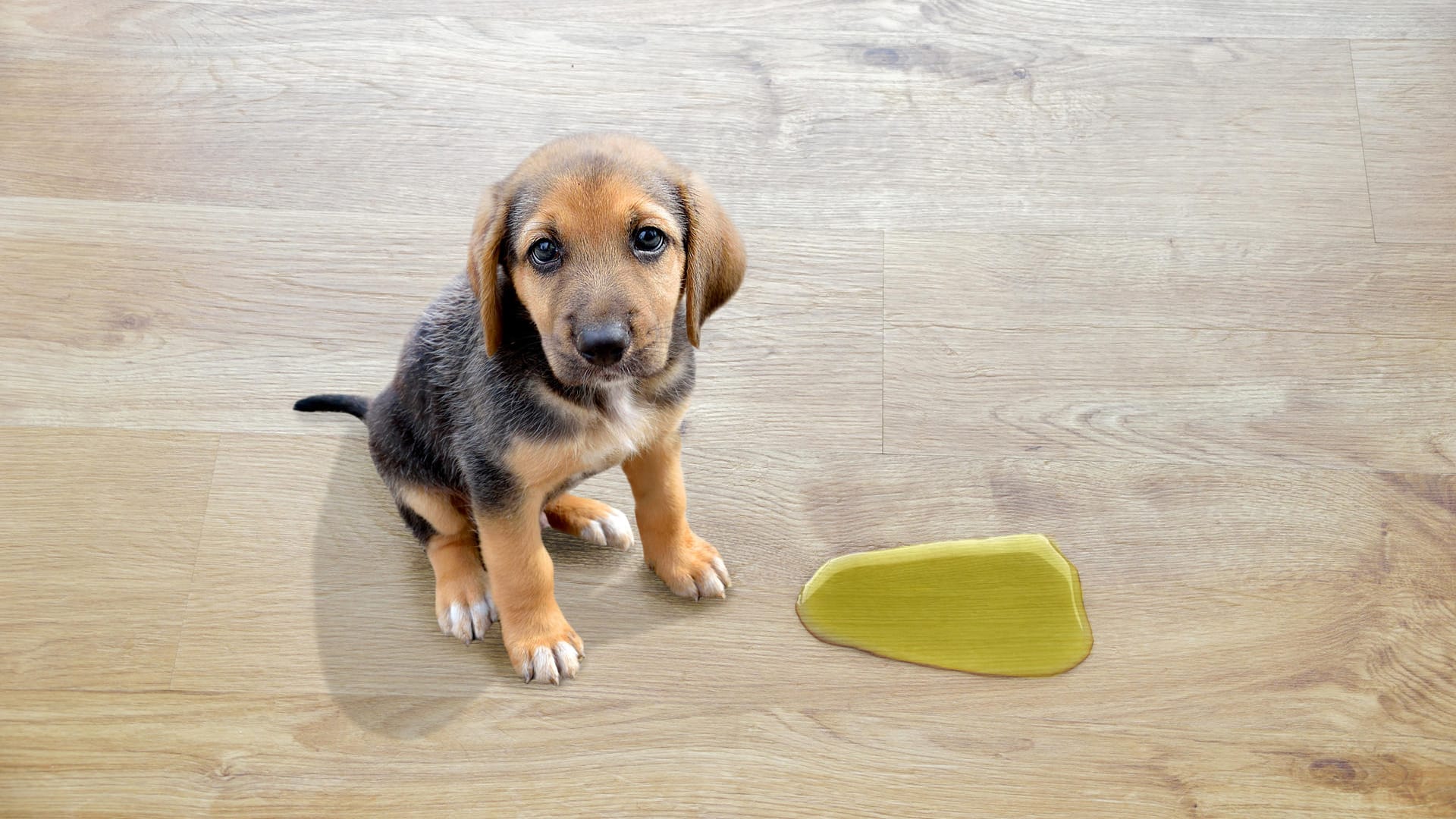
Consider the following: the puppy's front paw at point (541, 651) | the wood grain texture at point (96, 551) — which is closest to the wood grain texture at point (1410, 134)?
the puppy's front paw at point (541, 651)

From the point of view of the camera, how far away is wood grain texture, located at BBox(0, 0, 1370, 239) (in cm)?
387

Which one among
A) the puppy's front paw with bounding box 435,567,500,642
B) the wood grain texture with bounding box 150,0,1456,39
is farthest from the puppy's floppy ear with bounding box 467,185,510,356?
the wood grain texture with bounding box 150,0,1456,39

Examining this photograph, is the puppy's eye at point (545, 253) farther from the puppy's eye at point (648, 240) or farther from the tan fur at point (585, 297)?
the puppy's eye at point (648, 240)

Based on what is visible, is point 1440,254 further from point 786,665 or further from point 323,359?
point 323,359

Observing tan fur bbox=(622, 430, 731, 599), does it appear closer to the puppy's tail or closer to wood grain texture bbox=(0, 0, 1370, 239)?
the puppy's tail

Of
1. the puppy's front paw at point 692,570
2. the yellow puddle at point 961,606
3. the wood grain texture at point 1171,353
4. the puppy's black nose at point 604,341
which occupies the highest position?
the puppy's black nose at point 604,341

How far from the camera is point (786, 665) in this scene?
3.08 meters

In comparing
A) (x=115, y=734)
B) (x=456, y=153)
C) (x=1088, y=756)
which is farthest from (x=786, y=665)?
(x=456, y=153)

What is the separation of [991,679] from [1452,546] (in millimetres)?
1377

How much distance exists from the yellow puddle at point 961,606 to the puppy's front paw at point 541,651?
633 millimetres

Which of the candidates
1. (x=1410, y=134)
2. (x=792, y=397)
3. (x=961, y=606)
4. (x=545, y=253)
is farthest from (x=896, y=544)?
(x=1410, y=134)

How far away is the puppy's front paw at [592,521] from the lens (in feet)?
10.7

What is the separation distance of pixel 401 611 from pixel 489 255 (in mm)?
1170

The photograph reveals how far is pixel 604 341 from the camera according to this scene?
232 centimetres
